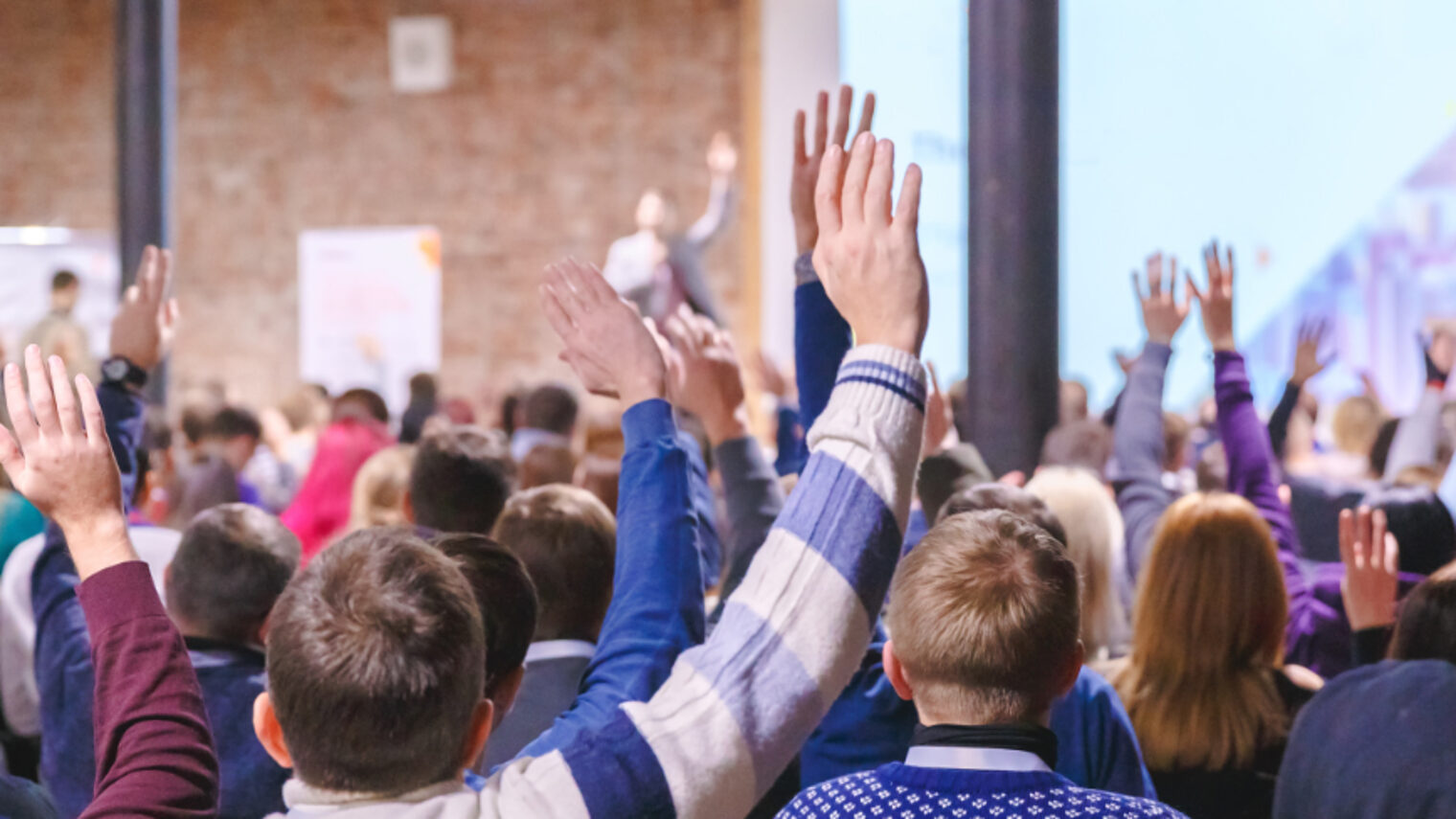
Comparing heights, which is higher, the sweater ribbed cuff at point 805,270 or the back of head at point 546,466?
the sweater ribbed cuff at point 805,270

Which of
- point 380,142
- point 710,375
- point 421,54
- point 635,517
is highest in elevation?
point 421,54

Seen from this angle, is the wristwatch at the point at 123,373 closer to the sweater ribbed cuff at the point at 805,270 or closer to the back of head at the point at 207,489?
the sweater ribbed cuff at the point at 805,270

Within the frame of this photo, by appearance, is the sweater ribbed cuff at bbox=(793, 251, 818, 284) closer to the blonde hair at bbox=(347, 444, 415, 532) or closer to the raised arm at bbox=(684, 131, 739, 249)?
the blonde hair at bbox=(347, 444, 415, 532)

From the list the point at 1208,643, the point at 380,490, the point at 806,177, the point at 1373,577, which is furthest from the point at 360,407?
the point at 1373,577

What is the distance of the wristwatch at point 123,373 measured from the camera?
2244mm

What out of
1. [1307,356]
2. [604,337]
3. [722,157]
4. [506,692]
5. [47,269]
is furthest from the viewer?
[47,269]

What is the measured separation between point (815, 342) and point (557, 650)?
54cm

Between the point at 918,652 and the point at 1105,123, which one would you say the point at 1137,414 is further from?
the point at 1105,123

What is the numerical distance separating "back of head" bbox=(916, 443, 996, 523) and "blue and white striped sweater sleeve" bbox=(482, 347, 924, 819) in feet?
4.85

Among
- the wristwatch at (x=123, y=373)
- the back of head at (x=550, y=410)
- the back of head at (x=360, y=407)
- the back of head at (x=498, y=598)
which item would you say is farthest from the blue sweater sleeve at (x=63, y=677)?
the back of head at (x=360, y=407)

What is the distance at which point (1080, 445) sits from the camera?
3.26m

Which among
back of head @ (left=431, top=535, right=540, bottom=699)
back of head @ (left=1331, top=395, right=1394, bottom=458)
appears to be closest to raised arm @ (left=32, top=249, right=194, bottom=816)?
back of head @ (left=431, top=535, right=540, bottom=699)

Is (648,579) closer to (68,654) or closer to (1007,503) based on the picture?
(1007,503)

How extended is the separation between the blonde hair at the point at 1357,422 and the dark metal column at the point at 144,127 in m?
5.16
